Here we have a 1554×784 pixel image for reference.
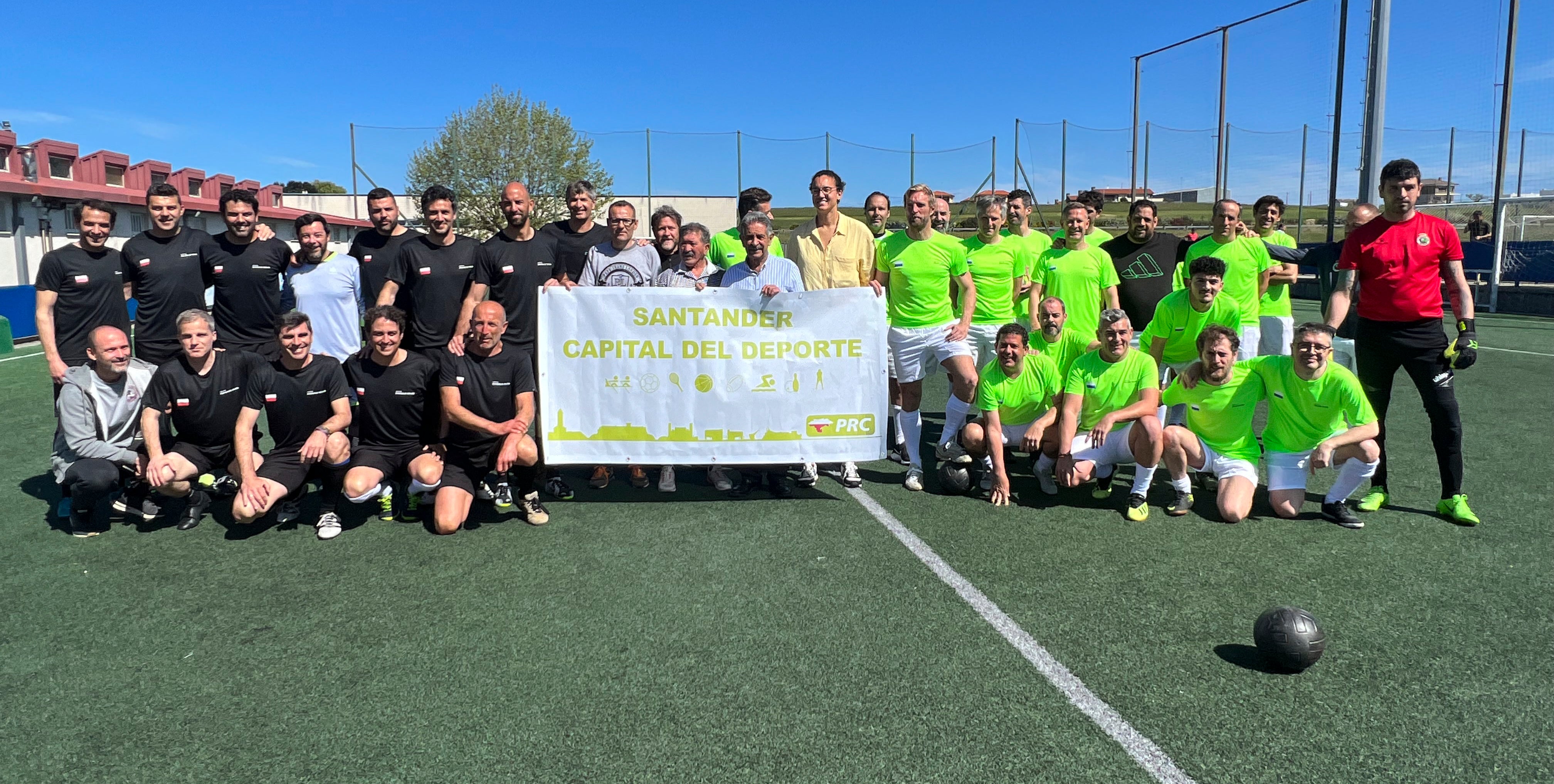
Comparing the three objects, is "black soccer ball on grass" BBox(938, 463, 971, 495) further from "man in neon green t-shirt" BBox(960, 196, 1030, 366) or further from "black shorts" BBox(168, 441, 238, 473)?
"black shorts" BBox(168, 441, 238, 473)

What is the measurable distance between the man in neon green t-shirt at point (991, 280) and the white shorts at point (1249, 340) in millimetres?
1569

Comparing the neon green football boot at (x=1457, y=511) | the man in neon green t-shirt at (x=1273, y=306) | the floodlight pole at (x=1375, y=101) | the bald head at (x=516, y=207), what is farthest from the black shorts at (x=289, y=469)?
the floodlight pole at (x=1375, y=101)

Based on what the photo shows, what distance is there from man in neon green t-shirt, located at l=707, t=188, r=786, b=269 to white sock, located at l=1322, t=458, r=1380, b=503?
3.50 metres

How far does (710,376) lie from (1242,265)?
3.79 m

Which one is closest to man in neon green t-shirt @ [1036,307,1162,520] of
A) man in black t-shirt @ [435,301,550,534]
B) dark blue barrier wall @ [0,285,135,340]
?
man in black t-shirt @ [435,301,550,534]

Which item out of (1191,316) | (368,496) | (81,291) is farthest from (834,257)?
(81,291)

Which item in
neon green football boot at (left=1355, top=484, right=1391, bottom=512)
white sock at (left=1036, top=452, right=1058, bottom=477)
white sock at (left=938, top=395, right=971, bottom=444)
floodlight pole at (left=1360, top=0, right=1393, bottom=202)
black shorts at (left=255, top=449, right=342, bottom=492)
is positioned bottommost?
neon green football boot at (left=1355, top=484, right=1391, bottom=512)

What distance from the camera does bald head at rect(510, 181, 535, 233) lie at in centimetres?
573

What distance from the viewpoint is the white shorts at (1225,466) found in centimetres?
521

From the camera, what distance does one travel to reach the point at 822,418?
5.59 meters

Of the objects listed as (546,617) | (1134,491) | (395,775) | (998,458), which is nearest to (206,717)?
(395,775)

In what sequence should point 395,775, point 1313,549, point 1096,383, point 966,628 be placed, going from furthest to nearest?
point 1096,383 → point 1313,549 → point 966,628 → point 395,775

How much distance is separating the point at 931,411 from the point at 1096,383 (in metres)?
3.24

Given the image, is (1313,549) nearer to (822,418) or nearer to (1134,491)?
(1134,491)
